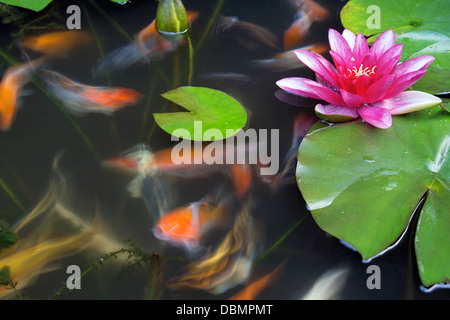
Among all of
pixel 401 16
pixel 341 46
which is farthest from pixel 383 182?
pixel 401 16

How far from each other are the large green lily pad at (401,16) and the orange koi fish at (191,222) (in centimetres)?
104

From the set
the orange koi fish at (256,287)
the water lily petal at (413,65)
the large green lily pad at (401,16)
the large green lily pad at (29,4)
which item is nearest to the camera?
the orange koi fish at (256,287)

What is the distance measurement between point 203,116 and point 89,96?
0.50m

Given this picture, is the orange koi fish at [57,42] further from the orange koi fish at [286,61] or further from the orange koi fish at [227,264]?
the orange koi fish at [227,264]

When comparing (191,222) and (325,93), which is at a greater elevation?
(325,93)

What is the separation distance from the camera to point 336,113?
163 centimetres

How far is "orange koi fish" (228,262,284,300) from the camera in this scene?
52.2 inches

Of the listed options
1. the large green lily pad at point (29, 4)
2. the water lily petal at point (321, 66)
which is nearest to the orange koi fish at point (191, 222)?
the water lily petal at point (321, 66)

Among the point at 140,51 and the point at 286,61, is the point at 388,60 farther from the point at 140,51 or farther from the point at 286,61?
the point at 140,51

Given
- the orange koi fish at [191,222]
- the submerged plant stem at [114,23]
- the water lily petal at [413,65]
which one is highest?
the submerged plant stem at [114,23]

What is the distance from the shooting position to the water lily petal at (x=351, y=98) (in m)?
1.58

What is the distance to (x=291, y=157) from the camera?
161 centimetres

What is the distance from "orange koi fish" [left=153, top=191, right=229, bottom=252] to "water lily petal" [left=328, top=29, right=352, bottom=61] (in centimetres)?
71
